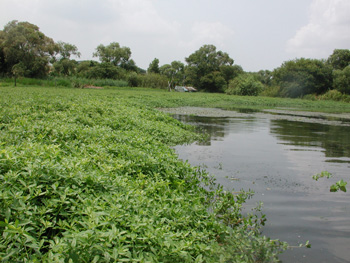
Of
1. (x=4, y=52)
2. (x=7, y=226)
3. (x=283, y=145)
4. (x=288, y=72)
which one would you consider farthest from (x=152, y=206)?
(x=288, y=72)

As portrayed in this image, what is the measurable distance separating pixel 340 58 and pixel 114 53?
60.9 metres

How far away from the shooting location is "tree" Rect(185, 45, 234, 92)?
8306cm

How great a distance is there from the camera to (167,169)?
19.5 ft

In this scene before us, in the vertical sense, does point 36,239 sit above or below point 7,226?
below

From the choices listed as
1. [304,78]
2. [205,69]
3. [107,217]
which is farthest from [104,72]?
[107,217]

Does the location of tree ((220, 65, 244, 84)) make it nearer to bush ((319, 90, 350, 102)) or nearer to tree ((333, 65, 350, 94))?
tree ((333, 65, 350, 94))

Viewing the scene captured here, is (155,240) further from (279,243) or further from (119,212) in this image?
(279,243)

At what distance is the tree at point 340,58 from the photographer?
76.9 m

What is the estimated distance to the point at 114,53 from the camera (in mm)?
84062

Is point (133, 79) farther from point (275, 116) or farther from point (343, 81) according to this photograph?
point (275, 116)

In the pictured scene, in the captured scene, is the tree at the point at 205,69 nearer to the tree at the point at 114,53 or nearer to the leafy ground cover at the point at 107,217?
the tree at the point at 114,53

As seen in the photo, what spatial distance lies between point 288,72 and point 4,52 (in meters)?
53.2

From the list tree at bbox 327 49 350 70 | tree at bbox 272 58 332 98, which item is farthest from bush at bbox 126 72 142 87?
tree at bbox 327 49 350 70

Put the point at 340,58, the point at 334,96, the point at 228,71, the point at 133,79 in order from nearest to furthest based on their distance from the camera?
the point at 334,96 < the point at 133,79 < the point at 340,58 < the point at 228,71
